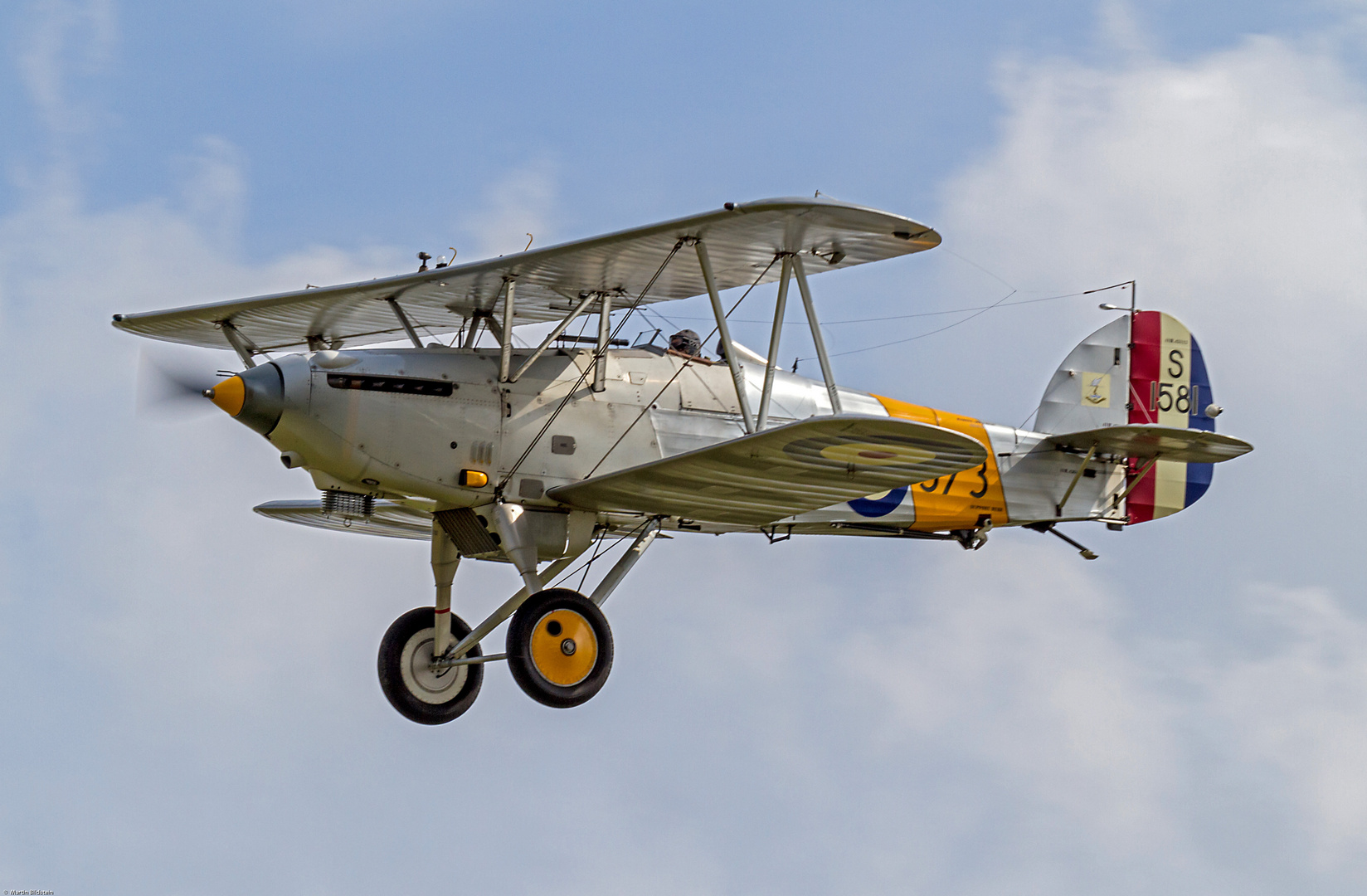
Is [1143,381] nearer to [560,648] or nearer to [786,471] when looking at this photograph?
[786,471]

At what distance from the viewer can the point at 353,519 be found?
1523cm

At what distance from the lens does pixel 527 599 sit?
1178 cm

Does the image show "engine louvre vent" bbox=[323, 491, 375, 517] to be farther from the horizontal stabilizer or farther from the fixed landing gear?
Answer: the horizontal stabilizer

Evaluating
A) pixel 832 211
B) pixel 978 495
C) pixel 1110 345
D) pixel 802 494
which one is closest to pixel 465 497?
pixel 802 494

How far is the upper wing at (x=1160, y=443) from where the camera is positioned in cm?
1246

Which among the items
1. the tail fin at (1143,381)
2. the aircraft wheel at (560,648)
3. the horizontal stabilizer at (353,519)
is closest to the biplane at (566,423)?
the aircraft wheel at (560,648)

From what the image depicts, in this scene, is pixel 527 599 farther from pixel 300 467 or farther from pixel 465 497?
pixel 300 467

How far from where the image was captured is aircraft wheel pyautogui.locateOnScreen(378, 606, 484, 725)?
42.7 ft

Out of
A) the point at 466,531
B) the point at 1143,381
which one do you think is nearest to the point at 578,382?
the point at 466,531

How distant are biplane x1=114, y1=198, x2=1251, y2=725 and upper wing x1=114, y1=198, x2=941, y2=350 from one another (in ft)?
0.08

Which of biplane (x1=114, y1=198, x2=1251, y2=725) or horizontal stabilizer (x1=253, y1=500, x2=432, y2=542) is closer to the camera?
biplane (x1=114, y1=198, x2=1251, y2=725)

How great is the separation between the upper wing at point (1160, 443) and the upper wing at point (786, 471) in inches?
92.7

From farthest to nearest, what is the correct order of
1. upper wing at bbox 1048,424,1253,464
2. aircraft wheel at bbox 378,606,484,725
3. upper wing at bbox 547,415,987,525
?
aircraft wheel at bbox 378,606,484,725
upper wing at bbox 1048,424,1253,464
upper wing at bbox 547,415,987,525

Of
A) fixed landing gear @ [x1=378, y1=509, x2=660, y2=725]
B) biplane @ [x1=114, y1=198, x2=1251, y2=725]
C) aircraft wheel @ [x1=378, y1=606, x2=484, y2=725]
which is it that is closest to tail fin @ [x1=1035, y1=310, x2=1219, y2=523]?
biplane @ [x1=114, y1=198, x2=1251, y2=725]
